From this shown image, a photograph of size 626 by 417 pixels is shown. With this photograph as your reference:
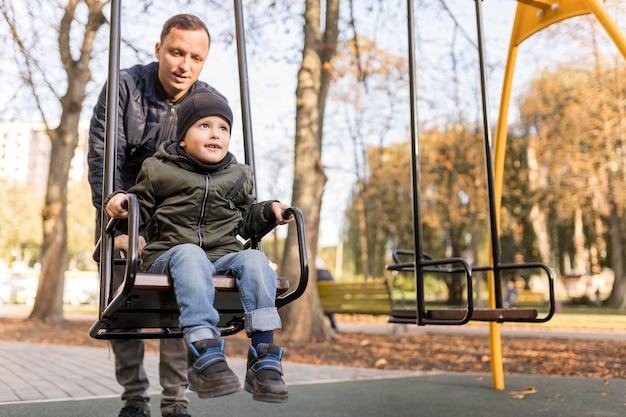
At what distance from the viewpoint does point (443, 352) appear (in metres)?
8.50

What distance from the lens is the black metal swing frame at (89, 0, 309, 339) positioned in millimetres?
2225

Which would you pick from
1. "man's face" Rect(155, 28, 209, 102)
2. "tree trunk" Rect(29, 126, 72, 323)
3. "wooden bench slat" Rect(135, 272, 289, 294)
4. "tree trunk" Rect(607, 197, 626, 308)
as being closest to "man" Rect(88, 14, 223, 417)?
"man's face" Rect(155, 28, 209, 102)

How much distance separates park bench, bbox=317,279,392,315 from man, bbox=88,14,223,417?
6817mm

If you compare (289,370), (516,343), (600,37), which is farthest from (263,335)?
(600,37)

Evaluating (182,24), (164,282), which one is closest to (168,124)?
(182,24)

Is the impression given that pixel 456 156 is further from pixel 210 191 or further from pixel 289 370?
pixel 210 191

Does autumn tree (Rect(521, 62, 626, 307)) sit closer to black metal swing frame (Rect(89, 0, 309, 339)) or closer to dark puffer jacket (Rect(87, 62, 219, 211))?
dark puffer jacket (Rect(87, 62, 219, 211))

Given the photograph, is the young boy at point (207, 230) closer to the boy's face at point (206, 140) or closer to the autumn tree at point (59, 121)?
the boy's face at point (206, 140)

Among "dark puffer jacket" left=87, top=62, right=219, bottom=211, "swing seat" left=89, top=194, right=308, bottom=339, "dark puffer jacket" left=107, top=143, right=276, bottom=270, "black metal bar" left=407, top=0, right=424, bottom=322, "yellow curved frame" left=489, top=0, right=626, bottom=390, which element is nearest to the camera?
"swing seat" left=89, top=194, right=308, bottom=339

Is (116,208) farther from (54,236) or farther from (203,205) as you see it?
(54,236)

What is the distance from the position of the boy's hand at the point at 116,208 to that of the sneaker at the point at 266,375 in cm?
70

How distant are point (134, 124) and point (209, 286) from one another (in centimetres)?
122

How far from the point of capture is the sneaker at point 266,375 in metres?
2.16

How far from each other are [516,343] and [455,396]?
5.34 metres
